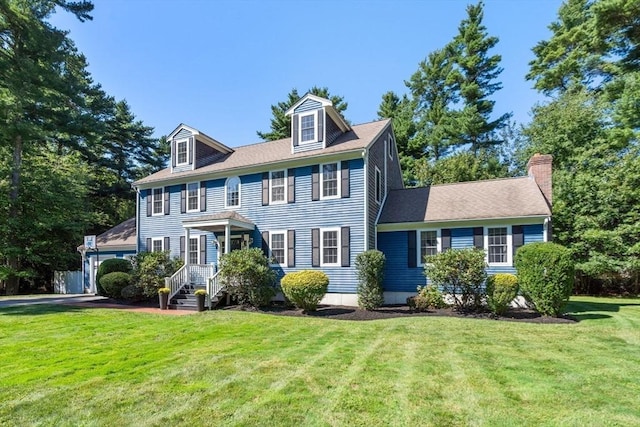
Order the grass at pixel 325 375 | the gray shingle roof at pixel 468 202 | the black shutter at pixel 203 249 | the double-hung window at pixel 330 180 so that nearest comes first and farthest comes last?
the grass at pixel 325 375, the gray shingle roof at pixel 468 202, the double-hung window at pixel 330 180, the black shutter at pixel 203 249

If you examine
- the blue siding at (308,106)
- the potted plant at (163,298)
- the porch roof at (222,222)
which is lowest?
the potted plant at (163,298)

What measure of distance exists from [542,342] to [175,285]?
1308 cm

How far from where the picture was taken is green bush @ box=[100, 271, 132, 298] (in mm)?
15391

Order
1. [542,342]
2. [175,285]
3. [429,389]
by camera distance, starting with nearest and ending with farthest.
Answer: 1. [429,389]
2. [542,342]
3. [175,285]

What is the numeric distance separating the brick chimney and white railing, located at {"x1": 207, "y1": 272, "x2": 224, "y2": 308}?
13.5 m

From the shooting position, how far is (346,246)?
13.5m

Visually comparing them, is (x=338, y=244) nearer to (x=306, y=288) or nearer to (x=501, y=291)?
(x=306, y=288)

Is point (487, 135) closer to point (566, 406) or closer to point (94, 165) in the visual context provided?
point (566, 406)

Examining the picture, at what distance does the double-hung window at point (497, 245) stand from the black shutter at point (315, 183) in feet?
22.4

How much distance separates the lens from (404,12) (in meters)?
11.9

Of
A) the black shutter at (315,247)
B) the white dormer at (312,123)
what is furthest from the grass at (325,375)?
the white dormer at (312,123)

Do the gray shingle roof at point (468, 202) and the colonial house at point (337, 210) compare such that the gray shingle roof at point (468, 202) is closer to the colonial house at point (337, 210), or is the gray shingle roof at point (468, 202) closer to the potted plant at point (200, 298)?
the colonial house at point (337, 210)

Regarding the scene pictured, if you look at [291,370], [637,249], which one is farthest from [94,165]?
[637,249]

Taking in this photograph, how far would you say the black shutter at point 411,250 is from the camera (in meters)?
13.7
